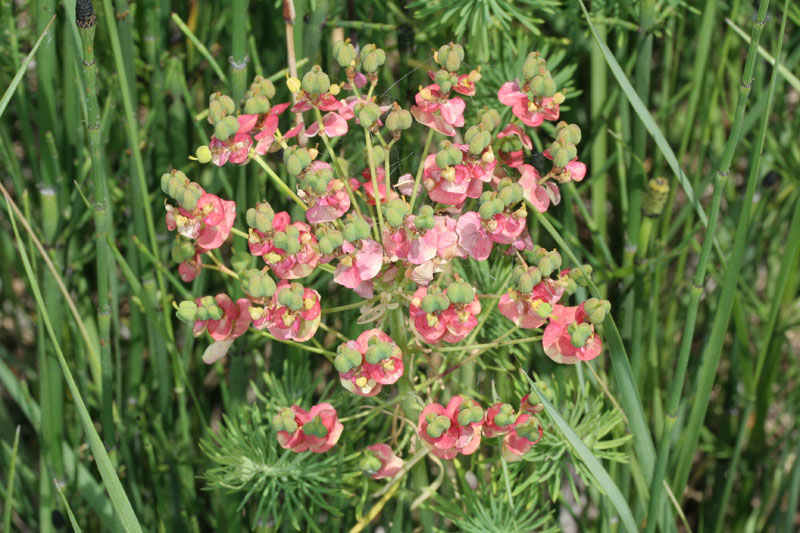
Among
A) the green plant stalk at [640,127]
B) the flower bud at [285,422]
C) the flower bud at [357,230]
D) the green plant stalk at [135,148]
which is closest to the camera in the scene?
the flower bud at [357,230]

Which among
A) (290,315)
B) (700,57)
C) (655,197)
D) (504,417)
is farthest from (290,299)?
(700,57)

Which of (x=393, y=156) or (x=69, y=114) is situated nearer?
(x=393, y=156)

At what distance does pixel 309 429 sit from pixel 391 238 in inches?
8.0

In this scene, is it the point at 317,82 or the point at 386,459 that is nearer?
the point at 317,82

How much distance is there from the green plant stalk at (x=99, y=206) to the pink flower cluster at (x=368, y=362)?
12.3 inches

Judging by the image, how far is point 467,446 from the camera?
831mm

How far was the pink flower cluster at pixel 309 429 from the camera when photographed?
2.74 ft

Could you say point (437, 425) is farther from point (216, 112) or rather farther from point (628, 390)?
point (216, 112)

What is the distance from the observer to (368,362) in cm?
77

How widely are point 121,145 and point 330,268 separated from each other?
58 cm

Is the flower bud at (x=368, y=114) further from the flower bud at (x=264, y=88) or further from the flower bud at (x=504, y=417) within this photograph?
the flower bud at (x=504, y=417)

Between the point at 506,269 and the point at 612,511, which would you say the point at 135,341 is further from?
the point at 612,511

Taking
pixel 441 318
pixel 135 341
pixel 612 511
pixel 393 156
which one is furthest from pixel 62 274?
pixel 612 511

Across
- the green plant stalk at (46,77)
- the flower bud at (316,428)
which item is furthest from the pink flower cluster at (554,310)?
the green plant stalk at (46,77)
